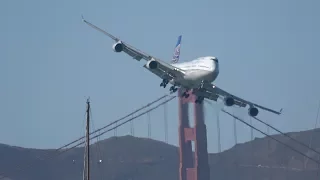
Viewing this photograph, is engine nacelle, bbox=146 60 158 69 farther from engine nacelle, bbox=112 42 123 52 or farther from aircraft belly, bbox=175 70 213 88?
engine nacelle, bbox=112 42 123 52

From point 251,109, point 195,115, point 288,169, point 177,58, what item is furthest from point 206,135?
point 251,109

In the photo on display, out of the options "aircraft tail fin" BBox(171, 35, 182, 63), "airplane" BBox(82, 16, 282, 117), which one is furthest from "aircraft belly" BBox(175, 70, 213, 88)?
"aircraft tail fin" BBox(171, 35, 182, 63)

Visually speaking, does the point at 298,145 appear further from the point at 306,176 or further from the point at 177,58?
the point at 177,58

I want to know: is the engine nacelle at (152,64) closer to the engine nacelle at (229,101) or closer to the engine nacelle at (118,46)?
the engine nacelle at (118,46)

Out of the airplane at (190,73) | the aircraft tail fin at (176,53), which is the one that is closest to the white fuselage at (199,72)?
the airplane at (190,73)

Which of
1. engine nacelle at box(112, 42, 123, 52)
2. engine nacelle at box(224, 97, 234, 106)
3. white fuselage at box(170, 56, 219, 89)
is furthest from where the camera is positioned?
engine nacelle at box(224, 97, 234, 106)

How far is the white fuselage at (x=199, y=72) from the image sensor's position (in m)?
97.5

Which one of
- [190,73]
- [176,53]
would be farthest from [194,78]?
[176,53]

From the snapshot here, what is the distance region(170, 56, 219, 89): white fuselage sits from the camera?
97500mm

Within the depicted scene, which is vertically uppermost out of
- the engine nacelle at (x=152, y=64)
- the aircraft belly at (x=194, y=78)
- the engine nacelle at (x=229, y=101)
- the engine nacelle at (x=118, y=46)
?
the engine nacelle at (x=118, y=46)

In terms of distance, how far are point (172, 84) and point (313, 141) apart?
338 ft

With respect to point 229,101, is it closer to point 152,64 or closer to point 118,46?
point 152,64

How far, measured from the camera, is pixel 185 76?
101 m

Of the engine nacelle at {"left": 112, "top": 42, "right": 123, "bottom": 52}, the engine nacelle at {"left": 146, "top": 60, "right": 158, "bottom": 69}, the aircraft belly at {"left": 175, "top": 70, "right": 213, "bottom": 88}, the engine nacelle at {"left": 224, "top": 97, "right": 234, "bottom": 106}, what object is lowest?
the engine nacelle at {"left": 224, "top": 97, "right": 234, "bottom": 106}
